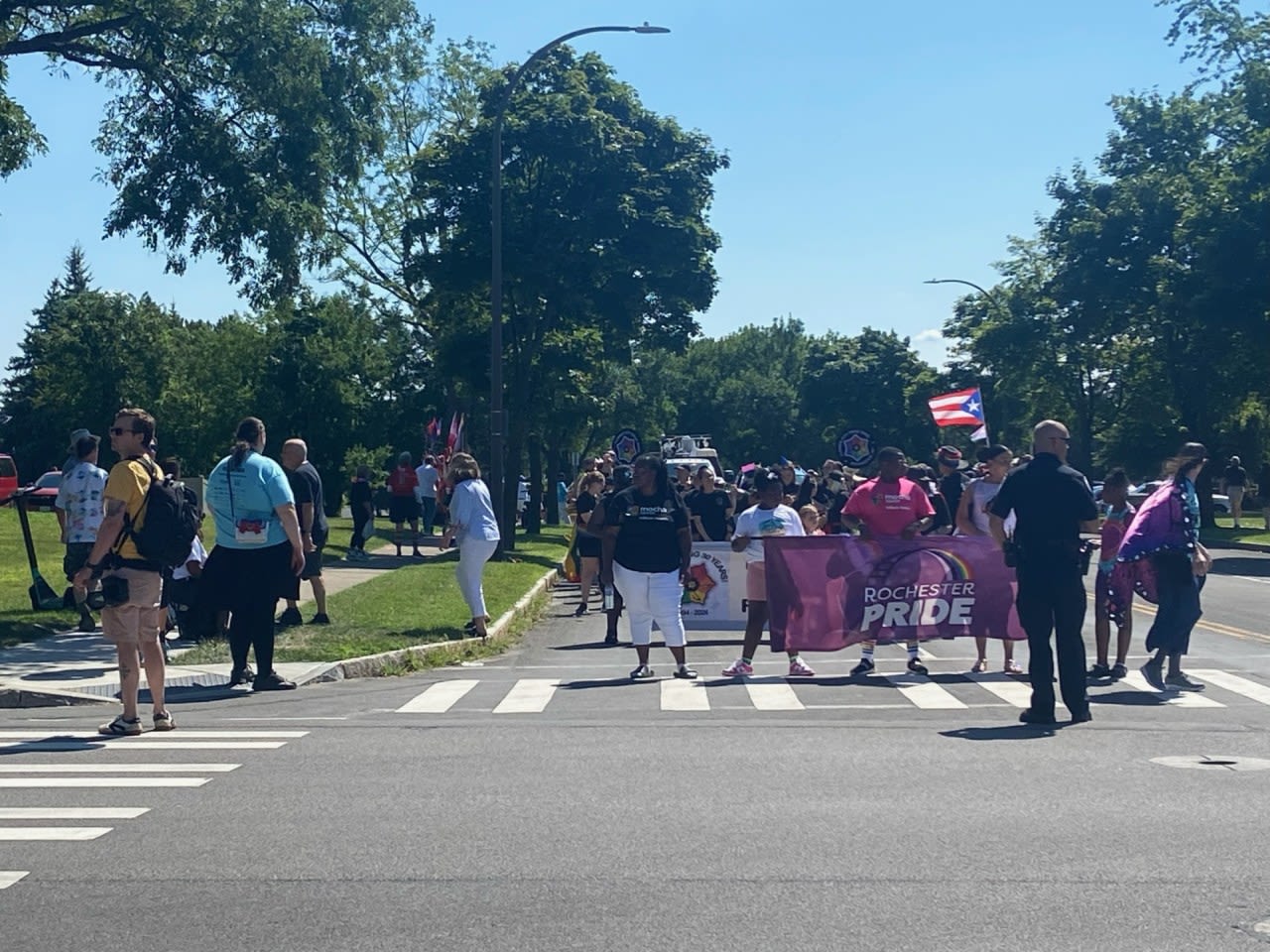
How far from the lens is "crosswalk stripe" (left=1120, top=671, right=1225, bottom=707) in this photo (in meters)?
11.9

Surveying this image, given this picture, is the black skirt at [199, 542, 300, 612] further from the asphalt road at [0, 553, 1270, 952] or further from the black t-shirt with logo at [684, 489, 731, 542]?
the black t-shirt with logo at [684, 489, 731, 542]

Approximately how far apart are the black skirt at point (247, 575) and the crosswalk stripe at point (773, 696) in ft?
12.0

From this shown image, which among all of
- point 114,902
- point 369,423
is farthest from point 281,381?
point 114,902

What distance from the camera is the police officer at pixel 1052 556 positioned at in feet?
35.8

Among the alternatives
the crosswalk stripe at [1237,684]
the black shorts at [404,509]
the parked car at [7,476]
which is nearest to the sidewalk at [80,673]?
the crosswalk stripe at [1237,684]

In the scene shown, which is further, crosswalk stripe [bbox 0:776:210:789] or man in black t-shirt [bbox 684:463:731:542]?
man in black t-shirt [bbox 684:463:731:542]

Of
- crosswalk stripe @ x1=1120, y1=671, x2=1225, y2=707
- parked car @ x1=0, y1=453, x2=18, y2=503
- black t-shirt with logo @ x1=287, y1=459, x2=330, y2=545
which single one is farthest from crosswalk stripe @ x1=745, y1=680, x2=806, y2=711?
parked car @ x1=0, y1=453, x2=18, y2=503

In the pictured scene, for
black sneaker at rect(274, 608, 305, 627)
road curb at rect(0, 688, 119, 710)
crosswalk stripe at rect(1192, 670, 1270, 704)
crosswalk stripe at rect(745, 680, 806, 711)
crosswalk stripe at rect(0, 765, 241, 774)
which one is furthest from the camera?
black sneaker at rect(274, 608, 305, 627)

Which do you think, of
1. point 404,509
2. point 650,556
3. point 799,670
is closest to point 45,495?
point 404,509

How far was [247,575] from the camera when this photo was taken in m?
12.7

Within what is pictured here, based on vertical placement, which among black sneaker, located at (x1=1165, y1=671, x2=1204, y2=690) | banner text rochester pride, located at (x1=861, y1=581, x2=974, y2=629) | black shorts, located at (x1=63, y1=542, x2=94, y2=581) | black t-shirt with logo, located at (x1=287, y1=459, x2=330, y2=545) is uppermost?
black t-shirt with logo, located at (x1=287, y1=459, x2=330, y2=545)

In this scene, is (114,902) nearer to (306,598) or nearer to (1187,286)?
(306,598)

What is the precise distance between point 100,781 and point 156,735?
1755mm

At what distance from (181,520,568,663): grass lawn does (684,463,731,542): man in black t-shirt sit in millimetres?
2517
